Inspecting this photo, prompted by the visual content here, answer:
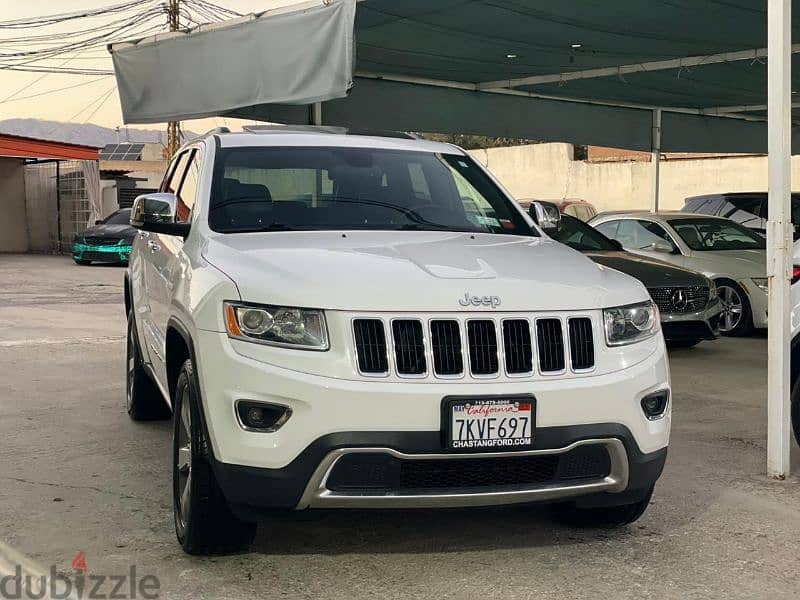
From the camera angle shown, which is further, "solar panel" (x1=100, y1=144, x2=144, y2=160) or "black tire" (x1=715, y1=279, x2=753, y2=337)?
"solar panel" (x1=100, y1=144, x2=144, y2=160)

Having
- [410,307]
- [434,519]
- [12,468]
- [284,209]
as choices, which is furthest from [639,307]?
[12,468]

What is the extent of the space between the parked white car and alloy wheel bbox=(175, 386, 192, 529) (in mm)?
8545

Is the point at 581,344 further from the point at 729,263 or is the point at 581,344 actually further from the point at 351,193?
the point at 729,263

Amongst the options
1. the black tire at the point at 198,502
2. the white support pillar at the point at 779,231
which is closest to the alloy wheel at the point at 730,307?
the white support pillar at the point at 779,231

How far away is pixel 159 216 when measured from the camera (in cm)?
523

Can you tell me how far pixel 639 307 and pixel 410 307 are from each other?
1.03m

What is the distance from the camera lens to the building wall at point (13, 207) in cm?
3219

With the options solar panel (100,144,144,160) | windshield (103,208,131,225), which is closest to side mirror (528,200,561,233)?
windshield (103,208,131,225)

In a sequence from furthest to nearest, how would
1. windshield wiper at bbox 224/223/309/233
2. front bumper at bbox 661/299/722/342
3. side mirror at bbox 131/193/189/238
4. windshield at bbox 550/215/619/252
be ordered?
windshield at bbox 550/215/619/252 < front bumper at bbox 661/299/722/342 < side mirror at bbox 131/193/189/238 < windshield wiper at bbox 224/223/309/233

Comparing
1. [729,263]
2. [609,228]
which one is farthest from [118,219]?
[729,263]

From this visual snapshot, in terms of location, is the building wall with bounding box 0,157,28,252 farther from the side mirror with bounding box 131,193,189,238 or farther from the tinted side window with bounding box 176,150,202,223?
the side mirror with bounding box 131,193,189,238

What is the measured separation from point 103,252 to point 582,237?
52.4 feet

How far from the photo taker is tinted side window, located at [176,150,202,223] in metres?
5.41

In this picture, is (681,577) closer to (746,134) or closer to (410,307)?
(410,307)
